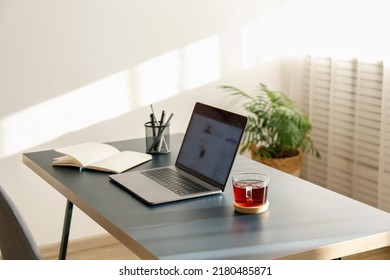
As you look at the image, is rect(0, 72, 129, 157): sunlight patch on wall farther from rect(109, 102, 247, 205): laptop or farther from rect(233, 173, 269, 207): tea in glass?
rect(233, 173, 269, 207): tea in glass

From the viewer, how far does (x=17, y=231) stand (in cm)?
166

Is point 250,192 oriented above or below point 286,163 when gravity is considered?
above

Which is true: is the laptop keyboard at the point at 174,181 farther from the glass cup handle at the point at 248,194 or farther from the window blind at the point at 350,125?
the window blind at the point at 350,125

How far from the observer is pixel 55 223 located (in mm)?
3852

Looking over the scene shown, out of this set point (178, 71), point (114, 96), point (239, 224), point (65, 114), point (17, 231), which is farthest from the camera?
point (178, 71)

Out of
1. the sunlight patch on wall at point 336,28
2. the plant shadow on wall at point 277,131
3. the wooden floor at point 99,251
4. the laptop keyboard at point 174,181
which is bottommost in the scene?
the wooden floor at point 99,251

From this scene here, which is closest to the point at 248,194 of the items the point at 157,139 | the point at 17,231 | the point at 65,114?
the point at 17,231

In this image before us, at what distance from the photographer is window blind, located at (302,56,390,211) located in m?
3.67

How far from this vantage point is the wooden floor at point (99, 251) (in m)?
3.66

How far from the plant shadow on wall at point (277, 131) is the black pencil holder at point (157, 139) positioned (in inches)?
51.9

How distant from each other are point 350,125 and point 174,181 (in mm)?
1925

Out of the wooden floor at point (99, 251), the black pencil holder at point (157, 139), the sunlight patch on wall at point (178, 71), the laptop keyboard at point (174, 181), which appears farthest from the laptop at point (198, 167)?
the sunlight patch on wall at point (178, 71)

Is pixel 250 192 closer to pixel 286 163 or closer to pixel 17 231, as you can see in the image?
pixel 17 231
